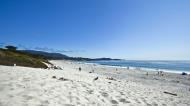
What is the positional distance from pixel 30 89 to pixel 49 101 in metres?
1.84

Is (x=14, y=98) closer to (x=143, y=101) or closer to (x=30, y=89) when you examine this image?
(x=30, y=89)

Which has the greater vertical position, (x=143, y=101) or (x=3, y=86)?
(x=3, y=86)

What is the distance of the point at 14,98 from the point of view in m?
7.18

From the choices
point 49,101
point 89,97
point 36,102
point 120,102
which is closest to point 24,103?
point 36,102

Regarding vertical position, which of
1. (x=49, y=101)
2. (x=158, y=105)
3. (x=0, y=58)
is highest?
(x=0, y=58)

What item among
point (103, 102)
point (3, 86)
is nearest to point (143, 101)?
point (103, 102)

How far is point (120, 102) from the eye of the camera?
901cm

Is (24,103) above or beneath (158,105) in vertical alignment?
above

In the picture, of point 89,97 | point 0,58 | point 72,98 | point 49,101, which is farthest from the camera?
point 0,58

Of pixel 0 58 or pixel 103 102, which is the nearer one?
pixel 103 102

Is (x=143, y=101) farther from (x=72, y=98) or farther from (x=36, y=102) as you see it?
(x=36, y=102)

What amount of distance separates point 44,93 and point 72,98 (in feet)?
4.29

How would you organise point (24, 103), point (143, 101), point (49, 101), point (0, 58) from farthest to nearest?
point (0, 58) < point (143, 101) < point (49, 101) < point (24, 103)

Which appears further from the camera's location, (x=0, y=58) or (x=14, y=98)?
(x=0, y=58)
